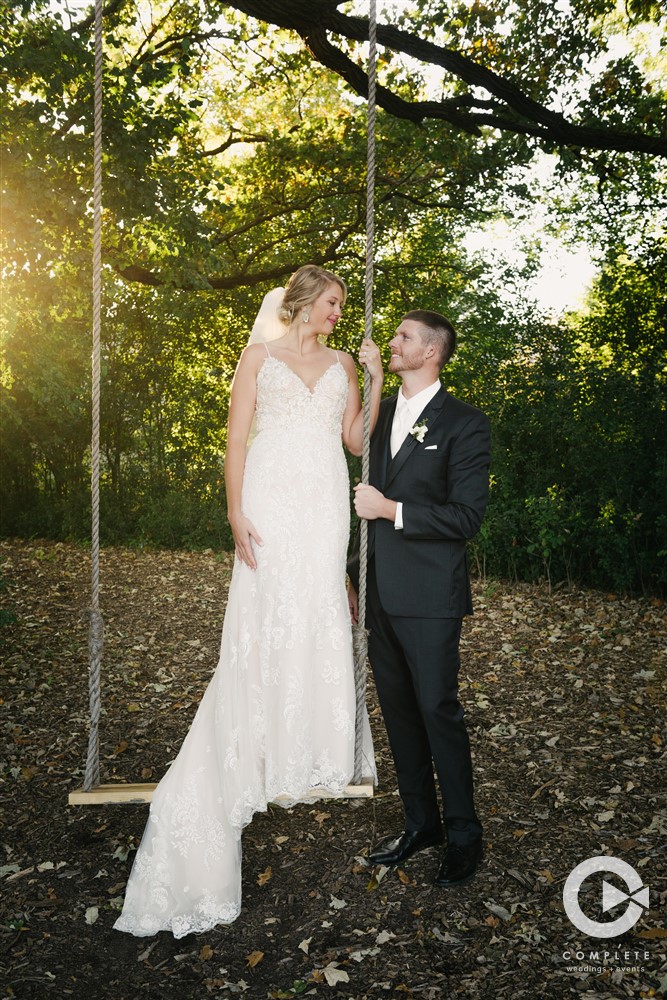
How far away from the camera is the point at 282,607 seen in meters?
2.70

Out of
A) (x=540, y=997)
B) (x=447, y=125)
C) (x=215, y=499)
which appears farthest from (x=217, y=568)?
(x=540, y=997)

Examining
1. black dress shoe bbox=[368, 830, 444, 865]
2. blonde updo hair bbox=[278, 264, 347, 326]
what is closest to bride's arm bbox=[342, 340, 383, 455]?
blonde updo hair bbox=[278, 264, 347, 326]

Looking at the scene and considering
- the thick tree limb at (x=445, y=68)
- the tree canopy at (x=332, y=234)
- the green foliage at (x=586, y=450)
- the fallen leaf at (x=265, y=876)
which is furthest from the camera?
the green foliage at (x=586, y=450)

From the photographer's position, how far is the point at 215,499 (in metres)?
9.51

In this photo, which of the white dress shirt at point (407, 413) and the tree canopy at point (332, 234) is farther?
the tree canopy at point (332, 234)

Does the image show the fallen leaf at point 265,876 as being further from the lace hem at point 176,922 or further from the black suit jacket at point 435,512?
the black suit jacket at point 435,512

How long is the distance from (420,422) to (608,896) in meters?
1.59

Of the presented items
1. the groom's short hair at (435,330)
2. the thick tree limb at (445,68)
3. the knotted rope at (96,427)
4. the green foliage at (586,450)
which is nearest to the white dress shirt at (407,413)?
the groom's short hair at (435,330)

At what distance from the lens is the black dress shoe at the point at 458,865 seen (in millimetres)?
2697

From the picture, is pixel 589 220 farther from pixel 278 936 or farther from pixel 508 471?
pixel 278 936

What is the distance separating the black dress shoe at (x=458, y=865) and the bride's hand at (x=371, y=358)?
1.55 meters

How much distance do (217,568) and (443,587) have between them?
5.93 m

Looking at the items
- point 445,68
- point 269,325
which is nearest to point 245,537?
point 269,325

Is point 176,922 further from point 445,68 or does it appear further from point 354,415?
point 445,68
